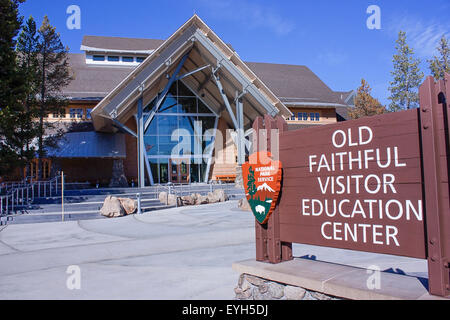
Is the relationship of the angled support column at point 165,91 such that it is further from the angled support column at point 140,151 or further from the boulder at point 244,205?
the boulder at point 244,205

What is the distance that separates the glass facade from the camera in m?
26.8

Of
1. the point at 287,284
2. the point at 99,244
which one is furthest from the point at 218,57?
the point at 287,284

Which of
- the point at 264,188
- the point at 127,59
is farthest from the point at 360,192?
the point at 127,59

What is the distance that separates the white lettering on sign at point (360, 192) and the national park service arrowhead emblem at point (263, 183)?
40 centimetres

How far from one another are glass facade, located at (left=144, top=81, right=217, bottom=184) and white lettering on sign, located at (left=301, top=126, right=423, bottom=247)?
23.2m

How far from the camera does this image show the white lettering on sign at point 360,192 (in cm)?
312

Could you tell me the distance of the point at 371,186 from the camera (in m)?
3.29

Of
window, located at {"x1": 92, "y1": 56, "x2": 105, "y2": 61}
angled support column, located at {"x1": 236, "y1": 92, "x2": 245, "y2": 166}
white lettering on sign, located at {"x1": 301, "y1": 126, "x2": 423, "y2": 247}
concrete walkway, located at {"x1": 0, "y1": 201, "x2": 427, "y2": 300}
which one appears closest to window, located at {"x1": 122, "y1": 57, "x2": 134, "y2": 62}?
window, located at {"x1": 92, "y1": 56, "x2": 105, "y2": 61}

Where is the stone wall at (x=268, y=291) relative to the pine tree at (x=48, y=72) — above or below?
below

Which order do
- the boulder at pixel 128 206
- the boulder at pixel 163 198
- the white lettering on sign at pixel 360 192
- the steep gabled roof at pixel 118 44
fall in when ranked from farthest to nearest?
the steep gabled roof at pixel 118 44
the boulder at pixel 163 198
the boulder at pixel 128 206
the white lettering on sign at pixel 360 192

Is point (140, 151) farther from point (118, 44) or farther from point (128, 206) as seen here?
point (118, 44)

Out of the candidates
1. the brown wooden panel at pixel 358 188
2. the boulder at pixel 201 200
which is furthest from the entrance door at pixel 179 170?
the brown wooden panel at pixel 358 188
